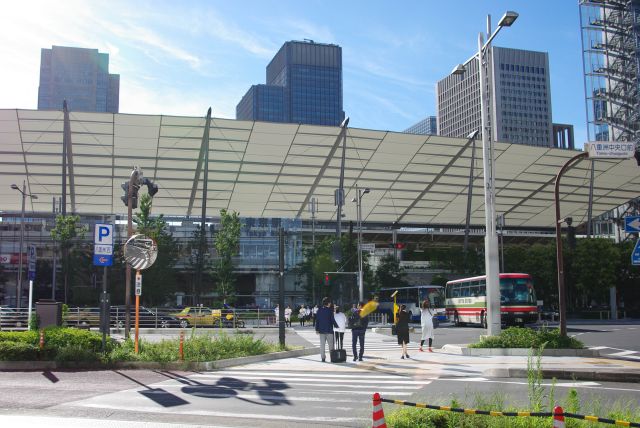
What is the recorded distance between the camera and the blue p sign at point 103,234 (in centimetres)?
1657

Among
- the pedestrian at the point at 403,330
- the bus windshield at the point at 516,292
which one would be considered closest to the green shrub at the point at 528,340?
the pedestrian at the point at 403,330

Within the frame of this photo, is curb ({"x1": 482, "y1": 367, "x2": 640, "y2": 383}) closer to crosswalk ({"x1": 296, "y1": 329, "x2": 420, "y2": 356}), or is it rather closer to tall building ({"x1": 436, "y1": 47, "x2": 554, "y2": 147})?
crosswalk ({"x1": 296, "y1": 329, "x2": 420, "y2": 356})


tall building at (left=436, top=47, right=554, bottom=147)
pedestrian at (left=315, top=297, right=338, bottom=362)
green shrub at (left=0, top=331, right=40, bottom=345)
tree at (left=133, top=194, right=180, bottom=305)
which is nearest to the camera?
green shrub at (left=0, top=331, right=40, bottom=345)

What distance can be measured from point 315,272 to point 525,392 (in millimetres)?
43310

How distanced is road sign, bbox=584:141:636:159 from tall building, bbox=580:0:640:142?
65.4 m

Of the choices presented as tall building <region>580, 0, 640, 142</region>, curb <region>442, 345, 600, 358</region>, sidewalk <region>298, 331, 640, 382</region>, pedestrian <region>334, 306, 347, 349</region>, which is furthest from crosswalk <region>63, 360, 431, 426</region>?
tall building <region>580, 0, 640, 142</region>

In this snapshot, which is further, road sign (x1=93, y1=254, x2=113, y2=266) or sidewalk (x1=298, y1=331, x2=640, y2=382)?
road sign (x1=93, y1=254, x2=113, y2=266)

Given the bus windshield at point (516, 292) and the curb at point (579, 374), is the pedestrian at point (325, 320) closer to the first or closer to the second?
the curb at point (579, 374)

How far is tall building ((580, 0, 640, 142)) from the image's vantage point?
76.8m

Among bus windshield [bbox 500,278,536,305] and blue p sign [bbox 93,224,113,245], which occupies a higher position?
blue p sign [bbox 93,224,113,245]

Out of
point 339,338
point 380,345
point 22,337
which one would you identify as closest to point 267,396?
point 339,338

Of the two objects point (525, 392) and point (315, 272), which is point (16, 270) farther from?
point (525, 392)

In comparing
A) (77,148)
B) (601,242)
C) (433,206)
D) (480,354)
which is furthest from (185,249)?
(480,354)

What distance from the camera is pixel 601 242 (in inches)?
2206
